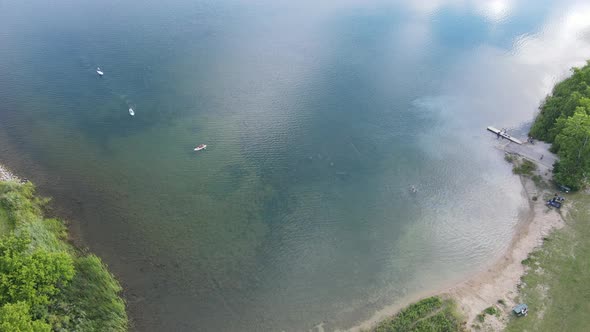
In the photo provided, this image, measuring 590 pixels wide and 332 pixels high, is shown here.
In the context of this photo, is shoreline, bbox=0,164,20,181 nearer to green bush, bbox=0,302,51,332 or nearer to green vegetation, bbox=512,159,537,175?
green bush, bbox=0,302,51,332

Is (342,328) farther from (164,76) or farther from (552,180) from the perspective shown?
(164,76)

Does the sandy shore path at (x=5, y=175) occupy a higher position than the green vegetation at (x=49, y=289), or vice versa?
the green vegetation at (x=49, y=289)

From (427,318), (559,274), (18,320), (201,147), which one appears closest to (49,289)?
(18,320)

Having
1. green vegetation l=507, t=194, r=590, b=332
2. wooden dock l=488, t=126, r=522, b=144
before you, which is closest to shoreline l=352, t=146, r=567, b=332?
green vegetation l=507, t=194, r=590, b=332

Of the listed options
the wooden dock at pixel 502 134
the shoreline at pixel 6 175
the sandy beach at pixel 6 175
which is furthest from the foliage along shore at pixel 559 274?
the sandy beach at pixel 6 175

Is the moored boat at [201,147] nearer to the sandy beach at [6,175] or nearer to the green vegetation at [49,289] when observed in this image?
the green vegetation at [49,289]

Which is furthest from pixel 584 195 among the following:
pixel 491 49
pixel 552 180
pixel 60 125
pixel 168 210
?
pixel 60 125

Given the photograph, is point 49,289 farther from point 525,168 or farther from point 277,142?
point 525,168
